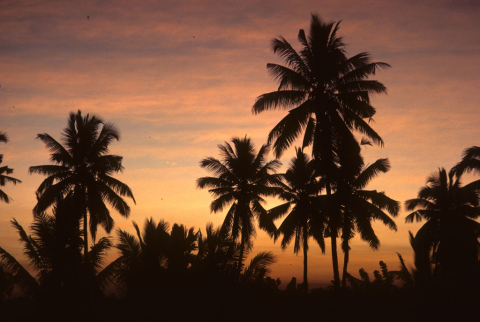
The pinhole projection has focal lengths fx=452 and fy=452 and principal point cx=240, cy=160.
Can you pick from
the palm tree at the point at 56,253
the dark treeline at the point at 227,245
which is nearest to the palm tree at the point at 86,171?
the dark treeline at the point at 227,245

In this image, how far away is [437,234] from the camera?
3728cm

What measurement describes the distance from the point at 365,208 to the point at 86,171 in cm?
1874

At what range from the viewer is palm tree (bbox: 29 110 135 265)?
2852 cm

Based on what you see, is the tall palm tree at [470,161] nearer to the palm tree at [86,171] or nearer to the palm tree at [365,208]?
the palm tree at [365,208]

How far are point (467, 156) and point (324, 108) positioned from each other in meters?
11.9

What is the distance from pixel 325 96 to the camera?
71.6ft

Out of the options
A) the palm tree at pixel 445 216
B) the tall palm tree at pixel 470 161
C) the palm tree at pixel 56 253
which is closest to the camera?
the palm tree at pixel 56 253

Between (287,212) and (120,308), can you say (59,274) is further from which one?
(287,212)

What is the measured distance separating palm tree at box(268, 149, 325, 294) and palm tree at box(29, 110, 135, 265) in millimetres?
13223

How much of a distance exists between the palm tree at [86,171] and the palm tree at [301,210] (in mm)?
13223

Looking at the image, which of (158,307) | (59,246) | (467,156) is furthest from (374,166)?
(59,246)

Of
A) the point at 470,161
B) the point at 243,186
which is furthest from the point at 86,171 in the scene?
the point at 470,161

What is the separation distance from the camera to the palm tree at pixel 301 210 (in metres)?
35.6

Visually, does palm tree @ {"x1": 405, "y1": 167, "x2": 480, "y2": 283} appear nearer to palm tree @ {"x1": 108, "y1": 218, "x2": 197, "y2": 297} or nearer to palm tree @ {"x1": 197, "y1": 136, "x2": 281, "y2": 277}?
palm tree @ {"x1": 197, "y1": 136, "x2": 281, "y2": 277}
